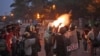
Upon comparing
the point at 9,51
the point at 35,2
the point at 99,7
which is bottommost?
the point at 9,51

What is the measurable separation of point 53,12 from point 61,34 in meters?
45.8

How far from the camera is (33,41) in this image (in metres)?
11.0

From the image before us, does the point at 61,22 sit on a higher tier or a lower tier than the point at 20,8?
lower

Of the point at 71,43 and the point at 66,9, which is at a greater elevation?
the point at 66,9

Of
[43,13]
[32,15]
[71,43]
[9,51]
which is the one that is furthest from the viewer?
[32,15]

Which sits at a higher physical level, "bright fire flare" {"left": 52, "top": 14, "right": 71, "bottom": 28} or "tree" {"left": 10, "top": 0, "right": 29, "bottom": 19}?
"tree" {"left": 10, "top": 0, "right": 29, "bottom": 19}

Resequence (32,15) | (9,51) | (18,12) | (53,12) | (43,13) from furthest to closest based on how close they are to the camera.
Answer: (18,12)
(32,15)
(43,13)
(53,12)
(9,51)

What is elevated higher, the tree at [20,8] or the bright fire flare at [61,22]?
the tree at [20,8]

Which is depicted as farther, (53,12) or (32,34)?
(53,12)

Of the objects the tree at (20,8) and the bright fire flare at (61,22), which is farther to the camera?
the tree at (20,8)

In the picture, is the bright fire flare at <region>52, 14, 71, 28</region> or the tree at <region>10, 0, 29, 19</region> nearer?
the bright fire flare at <region>52, 14, 71, 28</region>

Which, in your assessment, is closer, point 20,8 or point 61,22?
point 61,22

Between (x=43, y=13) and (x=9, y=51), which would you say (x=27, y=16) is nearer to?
(x=43, y=13)

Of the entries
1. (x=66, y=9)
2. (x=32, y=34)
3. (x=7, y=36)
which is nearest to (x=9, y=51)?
(x=7, y=36)
